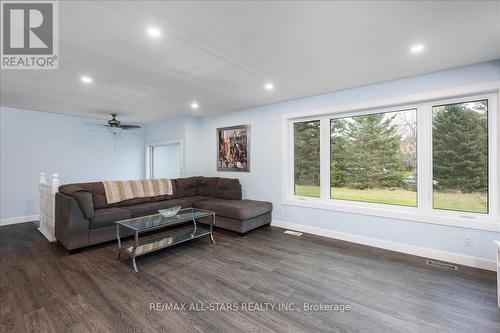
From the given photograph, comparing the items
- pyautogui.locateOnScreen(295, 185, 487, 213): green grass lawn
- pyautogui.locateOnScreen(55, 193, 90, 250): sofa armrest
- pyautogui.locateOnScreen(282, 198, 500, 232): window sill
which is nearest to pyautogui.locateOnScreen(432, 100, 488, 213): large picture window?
pyautogui.locateOnScreen(295, 185, 487, 213): green grass lawn

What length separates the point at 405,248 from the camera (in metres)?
3.12

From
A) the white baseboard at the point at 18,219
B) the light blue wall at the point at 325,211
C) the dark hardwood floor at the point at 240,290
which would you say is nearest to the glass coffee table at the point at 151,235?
the dark hardwood floor at the point at 240,290

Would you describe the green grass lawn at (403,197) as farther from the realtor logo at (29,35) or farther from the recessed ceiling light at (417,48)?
the realtor logo at (29,35)

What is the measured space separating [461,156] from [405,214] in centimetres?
99

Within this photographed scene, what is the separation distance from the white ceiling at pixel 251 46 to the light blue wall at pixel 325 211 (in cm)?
18

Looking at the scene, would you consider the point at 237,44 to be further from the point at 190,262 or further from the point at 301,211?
the point at 301,211

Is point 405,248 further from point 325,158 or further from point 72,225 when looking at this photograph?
point 72,225

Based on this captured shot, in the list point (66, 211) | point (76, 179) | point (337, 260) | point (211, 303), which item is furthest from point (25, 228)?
point (337, 260)

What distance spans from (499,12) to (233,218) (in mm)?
3762

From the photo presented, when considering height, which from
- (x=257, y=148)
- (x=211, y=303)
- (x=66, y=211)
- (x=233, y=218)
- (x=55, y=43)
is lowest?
(x=211, y=303)

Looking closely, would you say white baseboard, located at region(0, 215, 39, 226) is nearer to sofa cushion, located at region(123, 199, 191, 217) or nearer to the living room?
the living room

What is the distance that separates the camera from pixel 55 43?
2.21 meters

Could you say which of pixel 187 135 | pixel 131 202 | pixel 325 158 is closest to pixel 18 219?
pixel 131 202

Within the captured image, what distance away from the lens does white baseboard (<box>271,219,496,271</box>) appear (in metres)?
2.67
